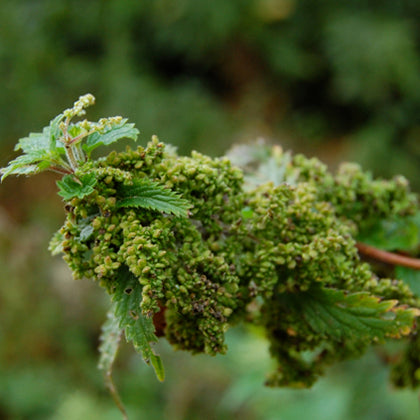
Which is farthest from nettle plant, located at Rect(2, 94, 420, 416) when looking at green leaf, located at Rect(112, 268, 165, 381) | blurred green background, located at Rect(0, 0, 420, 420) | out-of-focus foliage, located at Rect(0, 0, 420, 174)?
out-of-focus foliage, located at Rect(0, 0, 420, 174)

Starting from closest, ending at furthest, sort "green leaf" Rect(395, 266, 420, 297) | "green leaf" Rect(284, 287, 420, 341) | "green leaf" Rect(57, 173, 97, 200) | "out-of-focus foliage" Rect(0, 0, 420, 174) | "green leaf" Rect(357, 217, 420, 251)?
"green leaf" Rect(57, 173, 97, 200)
"green leaf" Rect(284, 287, 420, 341)
"green leaf" Rect(395, 266, 420, 297)
"green leaf" Rect(357, 217, 420, 251)
"out-of-focus foliage" Rect(0, 0, 420, 174)

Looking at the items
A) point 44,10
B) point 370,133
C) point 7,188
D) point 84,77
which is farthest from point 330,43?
point 7,188

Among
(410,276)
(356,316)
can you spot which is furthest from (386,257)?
(356,316)

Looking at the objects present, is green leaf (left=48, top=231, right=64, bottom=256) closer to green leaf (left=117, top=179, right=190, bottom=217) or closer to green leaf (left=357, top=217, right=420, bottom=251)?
green leaf (left=117, top=179, right=190, bottom=217)

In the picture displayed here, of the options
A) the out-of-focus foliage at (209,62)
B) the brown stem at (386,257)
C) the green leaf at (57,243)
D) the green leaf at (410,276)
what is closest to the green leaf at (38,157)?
the green leaf at (57,243)

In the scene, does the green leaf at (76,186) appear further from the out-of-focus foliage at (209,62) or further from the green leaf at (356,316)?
the out-of-focus foliage at (209,62)

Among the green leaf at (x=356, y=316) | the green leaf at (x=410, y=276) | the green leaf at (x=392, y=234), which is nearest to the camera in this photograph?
the green leaf at (x=356, y=316)

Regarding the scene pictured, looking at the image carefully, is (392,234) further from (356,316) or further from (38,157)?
(38,157)
